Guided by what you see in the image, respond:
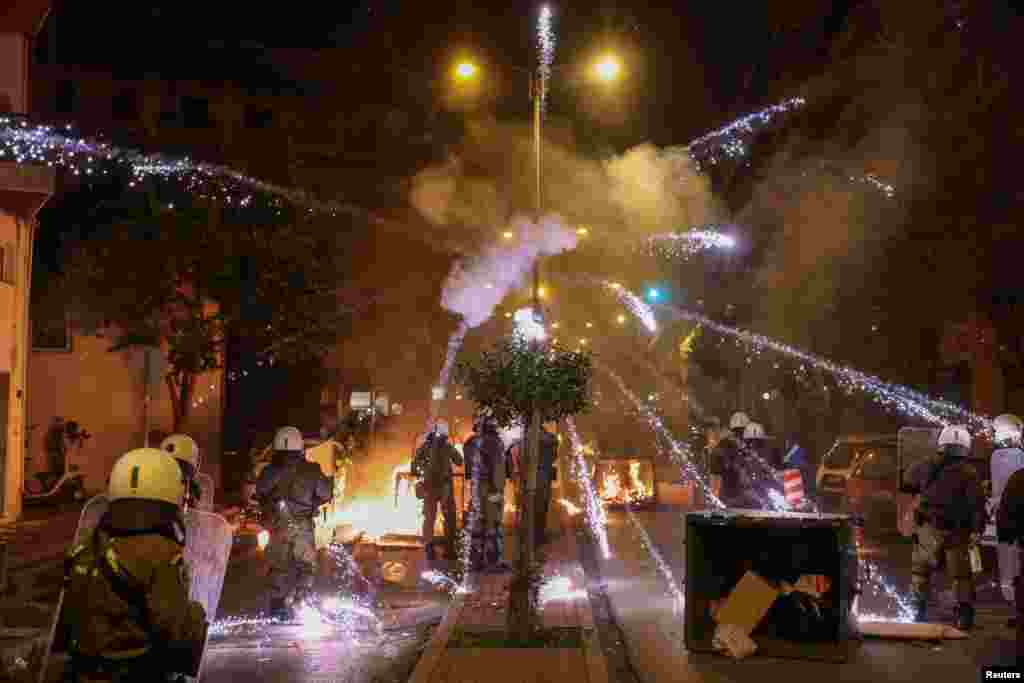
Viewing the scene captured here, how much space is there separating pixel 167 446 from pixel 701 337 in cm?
3587

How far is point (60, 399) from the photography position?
2564 centimetres

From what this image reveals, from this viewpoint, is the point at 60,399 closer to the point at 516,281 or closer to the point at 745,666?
the point at 516,281

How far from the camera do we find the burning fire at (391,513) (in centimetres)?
1753

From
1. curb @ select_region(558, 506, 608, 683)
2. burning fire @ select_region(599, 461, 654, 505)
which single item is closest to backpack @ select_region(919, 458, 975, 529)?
curb @ select_region(558, 506, 608, 683)

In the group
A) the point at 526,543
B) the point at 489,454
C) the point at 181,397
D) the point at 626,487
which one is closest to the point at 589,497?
the point at 626,487

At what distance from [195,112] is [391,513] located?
26.4m

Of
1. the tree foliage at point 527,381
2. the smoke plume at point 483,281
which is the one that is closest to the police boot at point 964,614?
the tree foliage at point 527,381

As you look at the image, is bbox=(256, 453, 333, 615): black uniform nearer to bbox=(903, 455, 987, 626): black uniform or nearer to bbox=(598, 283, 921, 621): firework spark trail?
bbox=(598, 283, 921, 621): firework spark trail

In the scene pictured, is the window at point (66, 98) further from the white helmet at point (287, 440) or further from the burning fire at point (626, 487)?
the white helmet at point (287, 440)

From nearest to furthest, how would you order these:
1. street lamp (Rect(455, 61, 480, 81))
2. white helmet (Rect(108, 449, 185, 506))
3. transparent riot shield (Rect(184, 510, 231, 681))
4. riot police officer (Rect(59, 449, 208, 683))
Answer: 1. riot police officer (Rect(59, 449, 208, 683))
2. white helmet (Rect(108, 449, 185, 506))
3. transparent riot shield (Rect(184, 510, 231, 681))
4. street lamp (Rect(455, 61, 480, 81))

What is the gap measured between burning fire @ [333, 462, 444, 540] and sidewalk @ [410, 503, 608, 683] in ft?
15.4

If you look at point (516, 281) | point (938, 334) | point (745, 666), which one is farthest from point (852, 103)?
A: point (745, 666)

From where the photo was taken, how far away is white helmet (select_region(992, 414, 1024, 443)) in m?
11.5

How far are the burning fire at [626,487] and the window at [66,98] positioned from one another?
2723cm
